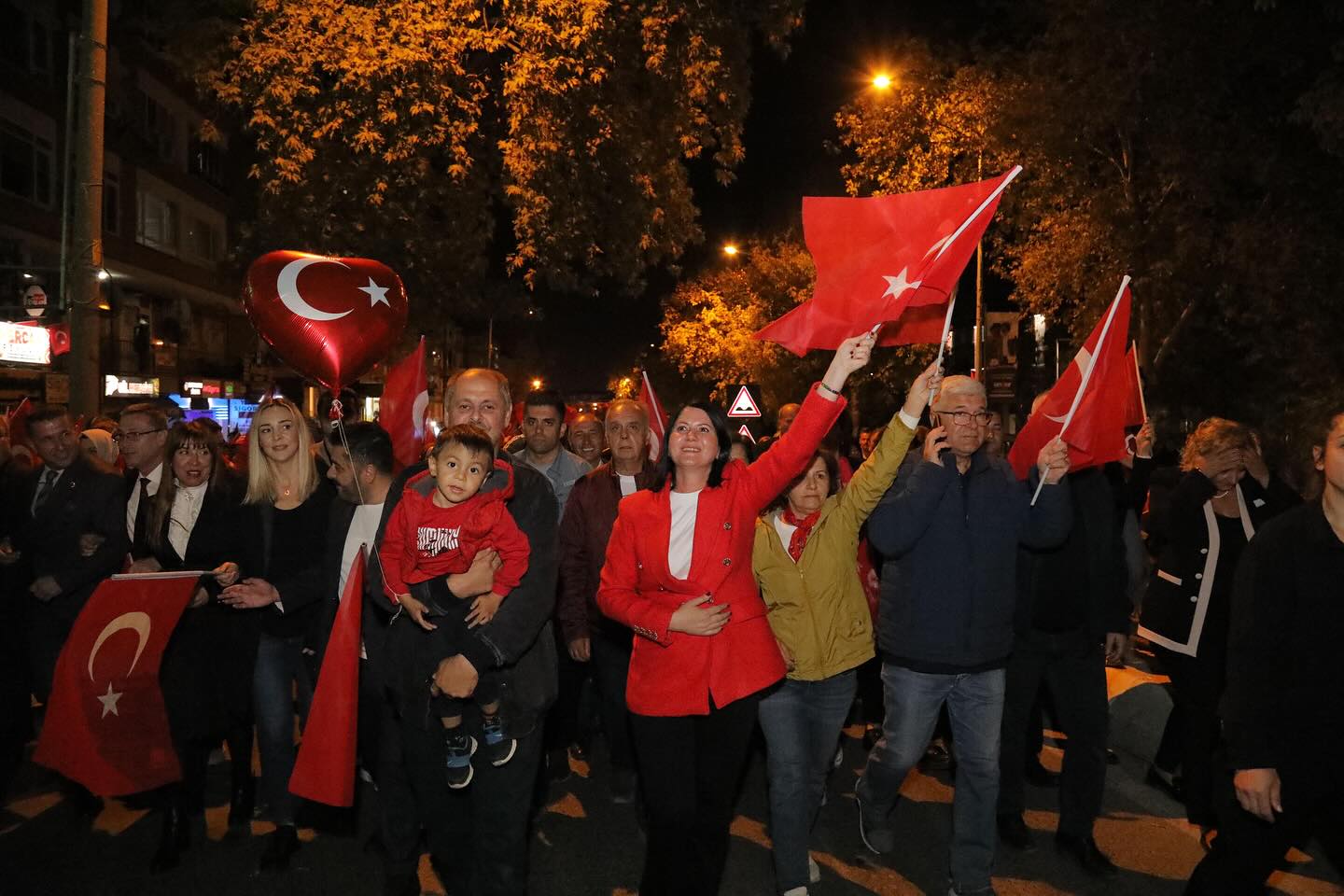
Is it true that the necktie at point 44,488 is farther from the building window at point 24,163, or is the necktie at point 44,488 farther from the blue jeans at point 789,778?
the building window at point 24,163

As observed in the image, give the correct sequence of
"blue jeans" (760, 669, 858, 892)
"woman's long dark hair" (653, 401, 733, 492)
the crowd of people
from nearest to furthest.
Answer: the crowd of people, "woman's long dark hair" (653, 401, 733, 492), "blue jeans" (760, 669, 858, 892)

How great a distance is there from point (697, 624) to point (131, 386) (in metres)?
30.4

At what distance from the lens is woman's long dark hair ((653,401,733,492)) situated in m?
4.09

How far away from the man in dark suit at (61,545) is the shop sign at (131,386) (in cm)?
2490

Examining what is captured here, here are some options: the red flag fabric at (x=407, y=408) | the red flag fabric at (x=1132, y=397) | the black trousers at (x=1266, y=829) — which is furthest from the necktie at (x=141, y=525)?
the red flag fabric at (x=1132, y=397)

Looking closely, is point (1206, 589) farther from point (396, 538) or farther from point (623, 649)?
point (396, 538)

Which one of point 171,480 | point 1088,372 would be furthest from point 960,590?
point 171,480

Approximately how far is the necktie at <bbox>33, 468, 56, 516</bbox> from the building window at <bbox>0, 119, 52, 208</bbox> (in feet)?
59.9

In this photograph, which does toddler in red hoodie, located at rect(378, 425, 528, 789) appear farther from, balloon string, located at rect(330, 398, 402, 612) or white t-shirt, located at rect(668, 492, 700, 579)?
white t-shirt, located at rect(668, 492, 700, 579)

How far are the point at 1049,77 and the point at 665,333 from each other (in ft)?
73.2

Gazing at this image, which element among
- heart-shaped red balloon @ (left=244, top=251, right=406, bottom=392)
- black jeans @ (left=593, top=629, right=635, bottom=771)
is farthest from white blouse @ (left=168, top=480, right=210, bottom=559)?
black jeans @ (left=593, top=629, right=635, bottom=771)

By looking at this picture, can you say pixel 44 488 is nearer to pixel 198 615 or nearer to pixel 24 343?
pixel 198 615

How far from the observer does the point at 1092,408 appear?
508 cm

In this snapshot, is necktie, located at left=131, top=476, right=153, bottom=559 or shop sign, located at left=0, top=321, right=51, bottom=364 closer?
necktie, located at left=131, top=476, right=153, bottom=559
